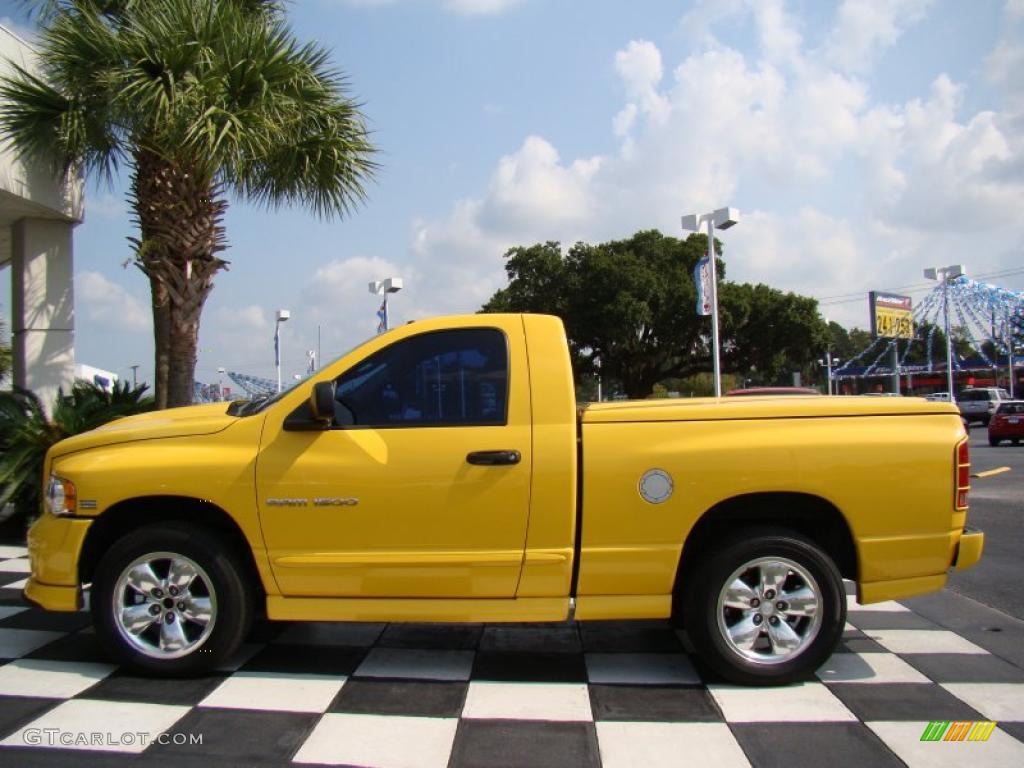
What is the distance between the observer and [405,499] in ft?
12.6

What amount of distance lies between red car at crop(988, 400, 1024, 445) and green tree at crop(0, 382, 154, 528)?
898 inches

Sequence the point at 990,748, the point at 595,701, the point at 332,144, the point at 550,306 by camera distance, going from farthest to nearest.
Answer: the point at 550,306, the point at 332,144, the point at 595,701, the point at 990,748

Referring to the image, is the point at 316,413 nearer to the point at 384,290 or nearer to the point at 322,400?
the point at 322,400

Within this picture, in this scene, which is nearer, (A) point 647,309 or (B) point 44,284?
(B) point 44,284

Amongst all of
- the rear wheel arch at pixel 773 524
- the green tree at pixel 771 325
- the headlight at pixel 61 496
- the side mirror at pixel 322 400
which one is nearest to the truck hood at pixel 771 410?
the rear wheel arch at pixel 773 524

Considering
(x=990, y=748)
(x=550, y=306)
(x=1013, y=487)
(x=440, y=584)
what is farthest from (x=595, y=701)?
(x=550, y=306)

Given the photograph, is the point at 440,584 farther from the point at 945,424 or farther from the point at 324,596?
the point at 945,424

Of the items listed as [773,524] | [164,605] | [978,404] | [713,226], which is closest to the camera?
[164,605]

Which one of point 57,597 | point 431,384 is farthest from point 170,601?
point 431,384

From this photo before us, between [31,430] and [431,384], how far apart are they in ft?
18.5

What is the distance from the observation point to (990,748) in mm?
3248

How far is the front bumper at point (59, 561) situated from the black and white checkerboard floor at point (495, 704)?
40 centimetres

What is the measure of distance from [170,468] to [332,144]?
6724 millimetres

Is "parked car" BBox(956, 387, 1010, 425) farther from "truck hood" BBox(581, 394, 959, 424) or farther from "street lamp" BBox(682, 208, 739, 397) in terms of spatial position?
"truck hood" BBox(581, 394, 959, 424)
